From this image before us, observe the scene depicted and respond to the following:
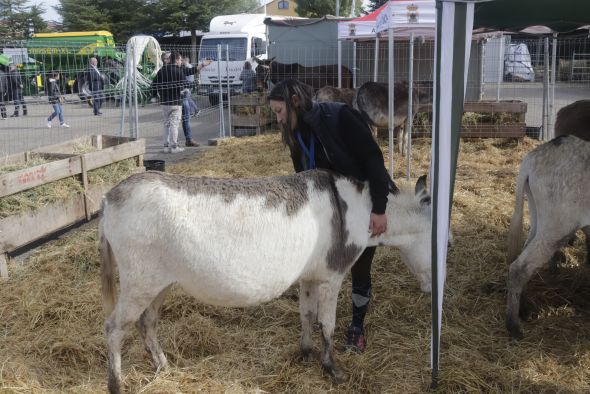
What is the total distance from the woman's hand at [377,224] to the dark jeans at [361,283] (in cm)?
36

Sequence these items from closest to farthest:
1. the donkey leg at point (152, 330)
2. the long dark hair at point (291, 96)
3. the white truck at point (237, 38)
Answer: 1. the long dark hair at point (291, 96)
2. the donkey leg at point (152, 330)
3. the white truck at point (237, 38)

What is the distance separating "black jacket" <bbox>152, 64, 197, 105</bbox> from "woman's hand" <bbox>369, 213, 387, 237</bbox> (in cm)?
819

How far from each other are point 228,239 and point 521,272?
7.22ft

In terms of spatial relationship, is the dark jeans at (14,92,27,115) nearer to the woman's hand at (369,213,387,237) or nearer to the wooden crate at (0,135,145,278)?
the wooden crate at (0,135,145,278)

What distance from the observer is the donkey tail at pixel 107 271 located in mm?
3014

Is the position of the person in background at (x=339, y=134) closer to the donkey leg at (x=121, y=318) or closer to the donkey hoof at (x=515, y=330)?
the donkey leg at (x=121, y=318)

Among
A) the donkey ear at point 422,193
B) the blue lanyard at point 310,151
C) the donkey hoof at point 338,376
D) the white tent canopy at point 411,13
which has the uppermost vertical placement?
the white tent canopy at point 411,13

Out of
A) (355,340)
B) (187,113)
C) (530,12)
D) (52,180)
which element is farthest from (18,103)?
(530,12)

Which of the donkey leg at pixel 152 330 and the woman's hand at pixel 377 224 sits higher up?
the woman's hand at pixel 377 224

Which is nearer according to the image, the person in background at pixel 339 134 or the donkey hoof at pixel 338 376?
the person in background at pixel 339 134

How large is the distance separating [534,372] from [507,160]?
689 centimetres

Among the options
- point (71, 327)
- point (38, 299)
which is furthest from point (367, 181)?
point (38, 299)

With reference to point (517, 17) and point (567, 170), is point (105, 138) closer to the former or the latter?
point (517, 17)

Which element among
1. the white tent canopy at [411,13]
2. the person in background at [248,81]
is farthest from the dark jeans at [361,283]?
the person in background at [248,81]
